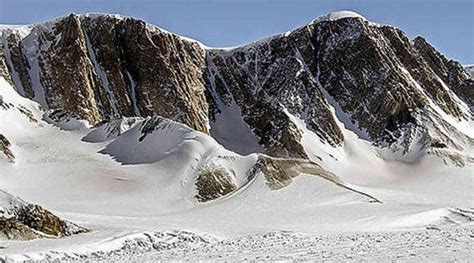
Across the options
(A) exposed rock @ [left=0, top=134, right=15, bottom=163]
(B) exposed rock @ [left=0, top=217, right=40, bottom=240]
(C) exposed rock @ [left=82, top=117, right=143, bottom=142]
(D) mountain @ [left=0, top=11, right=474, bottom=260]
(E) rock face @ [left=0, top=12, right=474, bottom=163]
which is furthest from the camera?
(E) rock face @ [left=0, top=12, right=474, bottom=163]

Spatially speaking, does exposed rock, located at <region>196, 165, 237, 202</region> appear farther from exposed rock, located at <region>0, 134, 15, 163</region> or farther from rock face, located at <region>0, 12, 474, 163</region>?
rock face, located at <region>0, 12, 474, 163</region>

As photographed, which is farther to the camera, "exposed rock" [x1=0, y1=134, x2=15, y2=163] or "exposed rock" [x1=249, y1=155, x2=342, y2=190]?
"exposed rock" [x1=0, y1=134, x2=15, y2=163]

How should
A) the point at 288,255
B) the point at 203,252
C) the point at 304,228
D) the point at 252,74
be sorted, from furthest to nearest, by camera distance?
the point at 252,74 → the point at 304,228 → the point at 203,252 → the point at 288,255

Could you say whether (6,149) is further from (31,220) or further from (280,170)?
(31,220)

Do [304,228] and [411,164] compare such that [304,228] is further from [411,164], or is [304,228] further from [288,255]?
[411,164]

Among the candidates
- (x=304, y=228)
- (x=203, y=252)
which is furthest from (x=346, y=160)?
(x=203, y=252)

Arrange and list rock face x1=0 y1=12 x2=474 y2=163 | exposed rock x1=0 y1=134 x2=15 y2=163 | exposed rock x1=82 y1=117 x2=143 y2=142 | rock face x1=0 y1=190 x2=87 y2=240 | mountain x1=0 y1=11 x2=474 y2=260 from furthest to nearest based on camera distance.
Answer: rock face x1=0 y1=12 x2=474 y2=163, exposed rock x1=82 y1=117 x2=143 y2=142, exposed rock x1=0 y1=134 x2=15 y2=163, mountain x1=0 y1=11 x2=474 y2=260, rock face x1=0 y1=190 x2=87 y2=240

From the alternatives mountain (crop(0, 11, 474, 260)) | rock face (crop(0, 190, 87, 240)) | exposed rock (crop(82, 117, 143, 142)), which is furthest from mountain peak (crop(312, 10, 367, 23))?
rock face (crop(0, 190, 87, 240))
